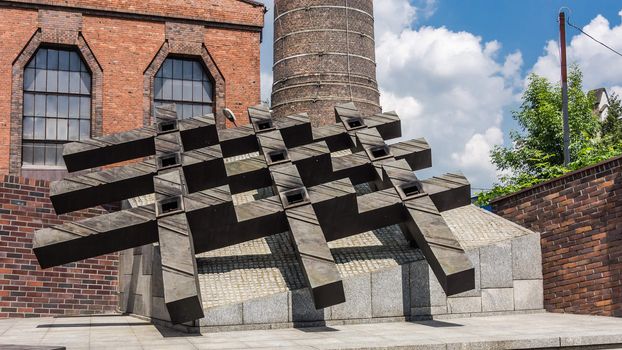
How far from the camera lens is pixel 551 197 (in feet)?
38.2

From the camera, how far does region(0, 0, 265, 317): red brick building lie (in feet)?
67.8

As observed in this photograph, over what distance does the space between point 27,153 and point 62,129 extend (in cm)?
122

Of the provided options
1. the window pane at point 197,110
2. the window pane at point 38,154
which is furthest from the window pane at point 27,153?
the window pane at point 197,110

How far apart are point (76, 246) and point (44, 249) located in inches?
15.9

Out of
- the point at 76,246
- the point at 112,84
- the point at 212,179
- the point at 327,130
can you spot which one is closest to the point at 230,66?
the point at 112,84

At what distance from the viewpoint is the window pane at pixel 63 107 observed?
2102 cm

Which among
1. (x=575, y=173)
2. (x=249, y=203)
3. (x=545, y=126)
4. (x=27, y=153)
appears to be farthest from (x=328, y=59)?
(x=249, y=203)

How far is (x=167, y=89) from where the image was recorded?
73.2ft

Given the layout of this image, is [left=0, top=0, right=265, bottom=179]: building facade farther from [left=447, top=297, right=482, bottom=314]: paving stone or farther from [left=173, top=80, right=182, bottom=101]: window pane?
[left=447, top=297, right=482, bottom=314]: paving stone

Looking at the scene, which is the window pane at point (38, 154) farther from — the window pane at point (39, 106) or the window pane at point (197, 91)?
the window pane at point (197, 91)

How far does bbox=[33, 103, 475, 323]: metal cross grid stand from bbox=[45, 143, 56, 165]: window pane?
9633 millimetres

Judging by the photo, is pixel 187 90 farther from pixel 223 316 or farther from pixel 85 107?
pixel 223 316

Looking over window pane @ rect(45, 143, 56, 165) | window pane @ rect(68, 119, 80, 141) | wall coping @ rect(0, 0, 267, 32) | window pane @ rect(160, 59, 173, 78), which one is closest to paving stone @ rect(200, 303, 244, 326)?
window pane @ rect(45, 143, 56, 165)

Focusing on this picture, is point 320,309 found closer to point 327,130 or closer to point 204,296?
point 204,296
